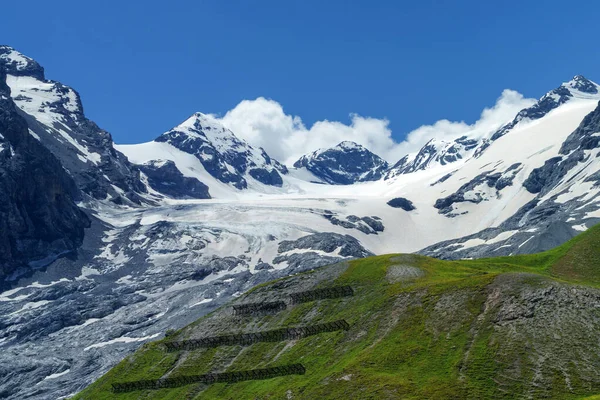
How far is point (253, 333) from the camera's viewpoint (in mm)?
122062

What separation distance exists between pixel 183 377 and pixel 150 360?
50.0ft

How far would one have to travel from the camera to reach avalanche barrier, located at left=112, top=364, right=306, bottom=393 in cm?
10450

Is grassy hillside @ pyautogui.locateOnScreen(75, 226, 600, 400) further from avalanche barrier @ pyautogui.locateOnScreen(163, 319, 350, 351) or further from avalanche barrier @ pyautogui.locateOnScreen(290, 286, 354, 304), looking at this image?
avalanche barrier @ pyautogui.locateOnScreen(163, 319, 350, 351)

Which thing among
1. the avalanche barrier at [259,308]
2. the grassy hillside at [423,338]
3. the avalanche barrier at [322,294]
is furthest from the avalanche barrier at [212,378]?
the avalanche barrier at [322,294]

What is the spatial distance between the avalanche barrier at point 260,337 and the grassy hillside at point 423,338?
1900 mm

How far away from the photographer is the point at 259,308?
132500mm

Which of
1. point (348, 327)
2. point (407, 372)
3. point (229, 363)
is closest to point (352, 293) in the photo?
point (348, 327)

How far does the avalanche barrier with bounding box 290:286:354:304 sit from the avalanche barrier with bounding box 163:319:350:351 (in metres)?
10.5

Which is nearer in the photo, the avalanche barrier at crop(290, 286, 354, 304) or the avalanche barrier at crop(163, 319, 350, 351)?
the avalanche barrier at crop(163, 319, 350, 351)

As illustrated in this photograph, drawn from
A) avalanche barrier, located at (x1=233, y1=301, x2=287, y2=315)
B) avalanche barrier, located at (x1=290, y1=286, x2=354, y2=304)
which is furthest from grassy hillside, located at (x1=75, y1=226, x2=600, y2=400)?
avalanche barrier, located at (x1=233, y1=301, x2=287, y2=315)

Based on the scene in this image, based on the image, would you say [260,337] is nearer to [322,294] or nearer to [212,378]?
[212,378]

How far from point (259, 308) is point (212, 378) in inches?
862

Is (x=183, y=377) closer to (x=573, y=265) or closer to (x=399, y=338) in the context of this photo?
(x=399, y=338)

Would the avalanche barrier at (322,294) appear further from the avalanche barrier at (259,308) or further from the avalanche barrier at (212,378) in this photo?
the avalanche barrier at (212,378)
